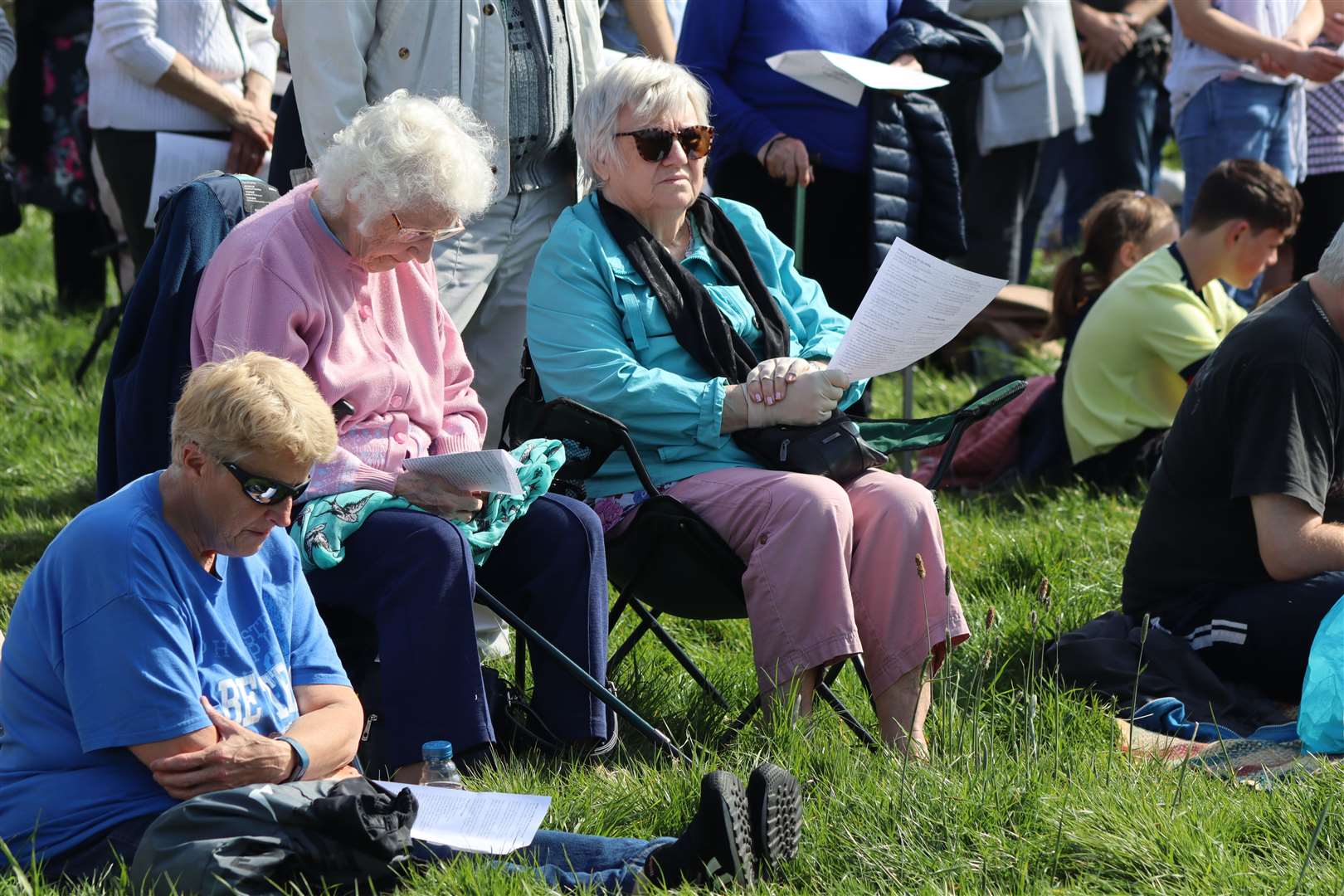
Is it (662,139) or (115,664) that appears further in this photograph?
(662,139)

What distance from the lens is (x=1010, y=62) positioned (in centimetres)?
710

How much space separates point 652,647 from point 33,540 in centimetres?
220

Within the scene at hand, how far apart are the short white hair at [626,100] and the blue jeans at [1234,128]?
3.09 m

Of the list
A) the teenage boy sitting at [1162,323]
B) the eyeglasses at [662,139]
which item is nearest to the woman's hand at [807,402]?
the eyeglasses at [662,139]

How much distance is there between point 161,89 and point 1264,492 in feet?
13.2

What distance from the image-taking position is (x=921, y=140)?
584 cm

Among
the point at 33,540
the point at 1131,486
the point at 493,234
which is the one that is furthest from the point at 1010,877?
the point at 33,540

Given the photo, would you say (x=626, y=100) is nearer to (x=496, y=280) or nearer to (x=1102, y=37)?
(x=496, y=280)

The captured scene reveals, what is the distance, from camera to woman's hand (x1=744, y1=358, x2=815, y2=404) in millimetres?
3955

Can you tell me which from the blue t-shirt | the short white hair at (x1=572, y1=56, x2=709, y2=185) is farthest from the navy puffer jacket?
the blue t-shirt

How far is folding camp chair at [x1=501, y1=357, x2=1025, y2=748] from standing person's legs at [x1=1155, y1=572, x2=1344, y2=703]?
78 centimetres

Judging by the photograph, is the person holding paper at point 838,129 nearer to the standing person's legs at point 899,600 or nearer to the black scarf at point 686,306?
the black scarf at point 686,306

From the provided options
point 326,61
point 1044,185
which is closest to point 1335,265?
point 326,61

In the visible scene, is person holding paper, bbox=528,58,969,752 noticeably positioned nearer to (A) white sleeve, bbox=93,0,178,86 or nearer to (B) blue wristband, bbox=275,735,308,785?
(B) blue wristband, bbox=275,735,308,785
